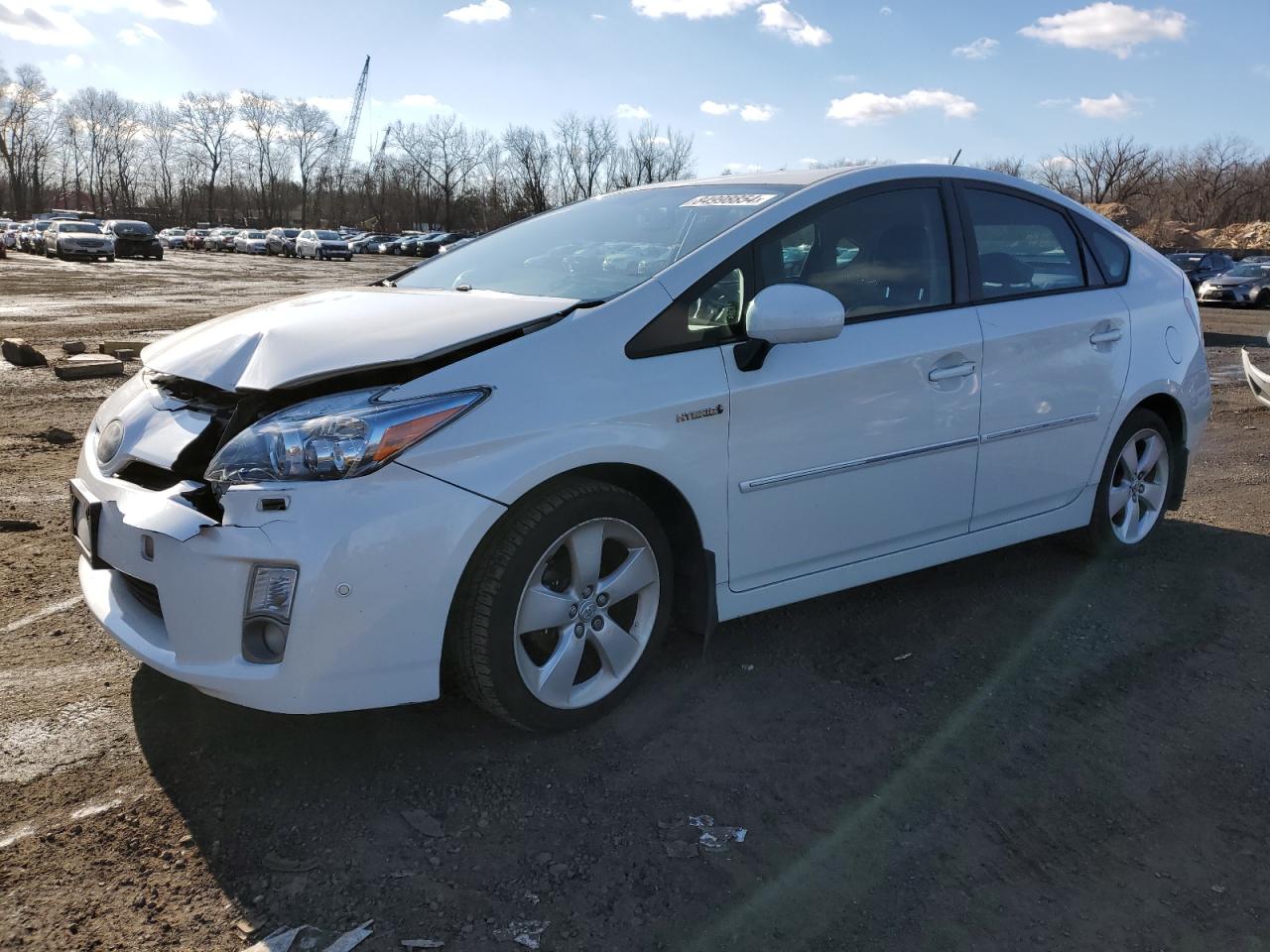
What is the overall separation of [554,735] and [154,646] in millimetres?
1134

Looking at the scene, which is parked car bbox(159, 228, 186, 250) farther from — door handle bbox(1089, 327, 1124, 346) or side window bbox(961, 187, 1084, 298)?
door handle bbox(1089, 327, 1124, 346)

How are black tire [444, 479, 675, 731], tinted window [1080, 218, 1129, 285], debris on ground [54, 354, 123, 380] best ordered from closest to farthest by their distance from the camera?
1. black tire [444, 479, 675, 731]
2. tinted window [1080, 218, 1129, 285]
3. debris on ground [54, 354, 123, 380]

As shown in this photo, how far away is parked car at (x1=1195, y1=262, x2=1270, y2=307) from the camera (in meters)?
25.2

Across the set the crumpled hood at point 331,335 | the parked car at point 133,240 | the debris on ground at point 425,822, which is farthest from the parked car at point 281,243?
the debris on ground at point 425,822

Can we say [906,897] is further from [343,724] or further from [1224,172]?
[1224,172]

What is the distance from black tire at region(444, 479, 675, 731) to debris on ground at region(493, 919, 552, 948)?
2.28ft

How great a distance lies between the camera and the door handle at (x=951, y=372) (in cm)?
354

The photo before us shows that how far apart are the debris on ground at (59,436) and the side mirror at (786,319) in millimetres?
5517

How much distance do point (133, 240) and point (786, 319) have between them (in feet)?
159

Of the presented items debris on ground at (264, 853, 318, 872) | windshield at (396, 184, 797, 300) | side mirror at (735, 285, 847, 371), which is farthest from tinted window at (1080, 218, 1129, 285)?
debris on ground at (264, 853, 318, 872)

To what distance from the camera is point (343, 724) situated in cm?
302

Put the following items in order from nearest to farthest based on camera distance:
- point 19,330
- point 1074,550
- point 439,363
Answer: point 439,363, point 1074,550, point 19,330

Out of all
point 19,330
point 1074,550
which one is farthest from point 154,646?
point 19,330

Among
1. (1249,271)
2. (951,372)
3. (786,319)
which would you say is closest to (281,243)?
(1249,271)
